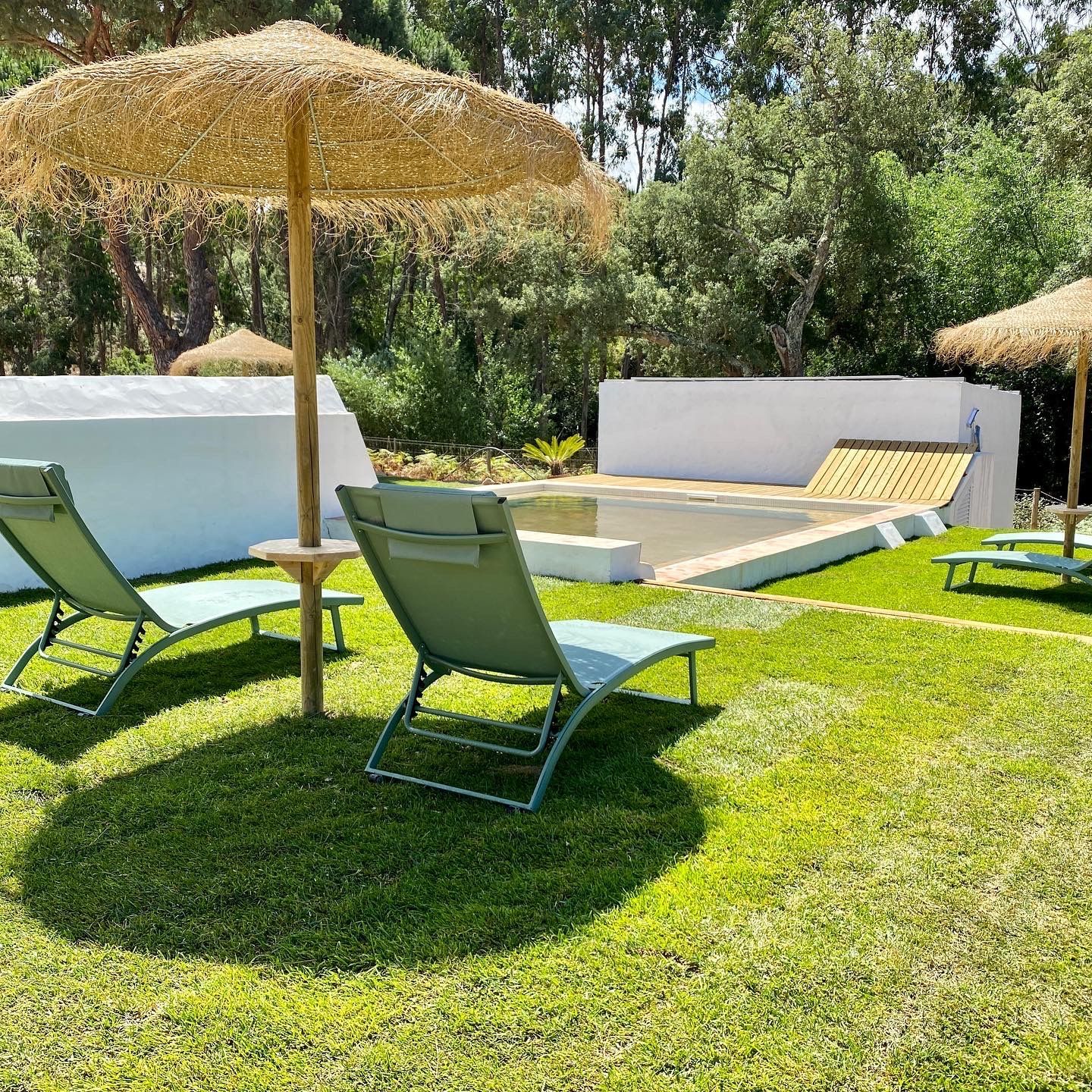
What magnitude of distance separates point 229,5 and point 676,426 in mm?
11509

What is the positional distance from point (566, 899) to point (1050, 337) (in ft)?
20.8

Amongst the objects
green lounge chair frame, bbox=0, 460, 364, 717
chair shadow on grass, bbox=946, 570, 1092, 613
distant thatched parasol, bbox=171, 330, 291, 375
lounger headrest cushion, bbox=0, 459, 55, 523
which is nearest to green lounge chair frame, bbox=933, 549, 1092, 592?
chair shadow on grass, bbox=946, 570, 1092, 613

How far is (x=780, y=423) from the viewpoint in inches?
605

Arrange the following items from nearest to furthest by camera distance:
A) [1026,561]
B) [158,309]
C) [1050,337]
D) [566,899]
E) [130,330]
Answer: [566,899] → [1026,561] → [1050,337] → [158,309] → [130,330]

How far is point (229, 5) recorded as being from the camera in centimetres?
1862

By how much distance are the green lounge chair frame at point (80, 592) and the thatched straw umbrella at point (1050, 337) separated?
5621mm

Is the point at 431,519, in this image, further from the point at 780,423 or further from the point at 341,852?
the point at 780,423

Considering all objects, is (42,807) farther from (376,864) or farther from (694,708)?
(694,708)

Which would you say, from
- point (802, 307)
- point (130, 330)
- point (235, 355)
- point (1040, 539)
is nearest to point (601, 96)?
point (802, 307)

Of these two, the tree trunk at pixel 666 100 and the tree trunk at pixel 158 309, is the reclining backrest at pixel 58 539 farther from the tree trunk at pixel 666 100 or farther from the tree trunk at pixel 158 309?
the tree trunk at pixel 666 100

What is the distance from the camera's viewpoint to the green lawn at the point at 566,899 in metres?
2.04

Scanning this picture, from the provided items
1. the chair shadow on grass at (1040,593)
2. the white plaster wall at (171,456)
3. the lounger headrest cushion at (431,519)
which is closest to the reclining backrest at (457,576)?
the lounger headrest cushion at (431,519)

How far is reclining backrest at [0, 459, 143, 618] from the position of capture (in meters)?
3.82

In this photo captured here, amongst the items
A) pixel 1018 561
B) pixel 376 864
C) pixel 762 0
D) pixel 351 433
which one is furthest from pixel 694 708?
pixel 762 0
